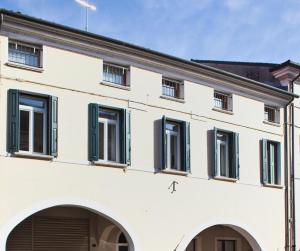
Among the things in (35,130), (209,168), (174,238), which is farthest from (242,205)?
(35,130)

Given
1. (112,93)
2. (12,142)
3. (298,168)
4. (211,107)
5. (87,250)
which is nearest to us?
(12,142)

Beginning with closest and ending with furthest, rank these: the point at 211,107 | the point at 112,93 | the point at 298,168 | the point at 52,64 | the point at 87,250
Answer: the point at 52,64, the point at 112,93, the point at 87,250, the point at 211,107, the point at 298,168

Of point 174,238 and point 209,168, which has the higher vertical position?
point 209,168

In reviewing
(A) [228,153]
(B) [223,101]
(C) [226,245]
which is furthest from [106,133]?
(C) [226,245]

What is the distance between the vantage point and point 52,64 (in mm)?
17516

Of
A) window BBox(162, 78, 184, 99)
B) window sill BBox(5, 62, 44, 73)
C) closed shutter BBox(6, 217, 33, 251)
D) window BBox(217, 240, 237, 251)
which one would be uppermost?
window BBox(162, 78, 184, 99)

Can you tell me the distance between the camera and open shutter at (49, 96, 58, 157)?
17123mm

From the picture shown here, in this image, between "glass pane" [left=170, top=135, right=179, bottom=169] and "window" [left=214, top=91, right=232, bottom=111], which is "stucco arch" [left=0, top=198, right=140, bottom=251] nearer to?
"glass pane" [left=170, top=135, right=179, bottom=169]

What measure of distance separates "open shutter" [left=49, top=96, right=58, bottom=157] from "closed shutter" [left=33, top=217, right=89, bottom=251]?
9.30ft

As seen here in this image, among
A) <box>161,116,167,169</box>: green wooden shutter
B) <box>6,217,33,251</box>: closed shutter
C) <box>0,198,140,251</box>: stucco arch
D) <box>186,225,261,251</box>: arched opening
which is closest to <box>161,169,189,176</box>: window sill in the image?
<box>161,116,167,169</box>: green wooden shutter

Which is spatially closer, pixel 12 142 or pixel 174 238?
pixel 12 142

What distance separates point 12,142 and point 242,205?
937 centimetres

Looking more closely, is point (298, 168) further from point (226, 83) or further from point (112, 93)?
point (112, 93)

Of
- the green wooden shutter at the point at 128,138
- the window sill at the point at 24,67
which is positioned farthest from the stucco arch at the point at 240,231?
the window sill at the point at 24,67
